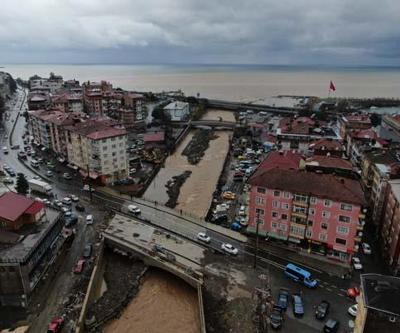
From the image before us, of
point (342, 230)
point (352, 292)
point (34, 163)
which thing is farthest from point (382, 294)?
point (34, 163)

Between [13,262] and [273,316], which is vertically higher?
[13,262]

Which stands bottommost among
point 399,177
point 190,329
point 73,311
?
point 190,329

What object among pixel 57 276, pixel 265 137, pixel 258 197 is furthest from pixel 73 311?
pixel 265 137

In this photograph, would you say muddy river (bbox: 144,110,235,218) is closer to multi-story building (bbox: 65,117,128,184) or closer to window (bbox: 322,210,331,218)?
multi-story building (bbox: 65,117,128,184)

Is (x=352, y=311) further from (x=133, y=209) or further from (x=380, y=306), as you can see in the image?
(x=133, y=209)

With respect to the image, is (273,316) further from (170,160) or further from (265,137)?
(265,137)

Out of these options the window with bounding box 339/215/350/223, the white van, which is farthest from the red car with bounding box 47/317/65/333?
the white van

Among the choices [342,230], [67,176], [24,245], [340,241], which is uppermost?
[24,245]
